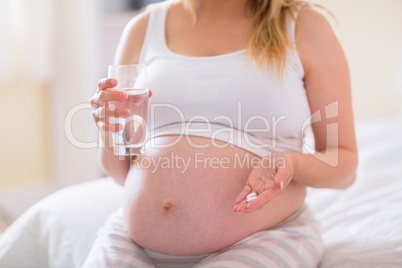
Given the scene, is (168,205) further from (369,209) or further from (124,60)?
(369,209)

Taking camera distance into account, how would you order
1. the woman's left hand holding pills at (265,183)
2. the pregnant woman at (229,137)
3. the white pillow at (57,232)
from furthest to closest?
the white pillow at (57,232) → the pregnant woman at (229,137) → the woman's left hand holding pills at (265,183)

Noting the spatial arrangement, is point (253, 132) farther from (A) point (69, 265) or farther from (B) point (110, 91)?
(A) point (69, 265)

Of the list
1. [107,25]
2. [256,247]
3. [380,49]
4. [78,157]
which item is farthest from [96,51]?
[256,247]

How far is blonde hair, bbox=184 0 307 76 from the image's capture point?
3.51ft

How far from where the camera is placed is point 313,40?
1.09m

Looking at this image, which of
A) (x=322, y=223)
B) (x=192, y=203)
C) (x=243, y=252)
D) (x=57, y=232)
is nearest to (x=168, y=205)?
(x=192, y=203)

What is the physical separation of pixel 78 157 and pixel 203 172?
6.08 ft

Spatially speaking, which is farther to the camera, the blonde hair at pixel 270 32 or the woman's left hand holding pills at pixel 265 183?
the blonde hair at pixel 270 32

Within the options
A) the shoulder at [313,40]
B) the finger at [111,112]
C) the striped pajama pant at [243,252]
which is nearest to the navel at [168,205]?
the striped pajama pant at [243,252]

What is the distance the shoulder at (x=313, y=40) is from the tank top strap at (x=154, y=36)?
32 centimetres

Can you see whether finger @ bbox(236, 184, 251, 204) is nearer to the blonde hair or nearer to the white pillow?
the blonde hair

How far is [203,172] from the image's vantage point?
0.99m

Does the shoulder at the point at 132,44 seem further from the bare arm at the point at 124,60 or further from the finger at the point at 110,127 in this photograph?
the finger at the point at 110,127

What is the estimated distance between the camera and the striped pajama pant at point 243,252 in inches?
36.5
